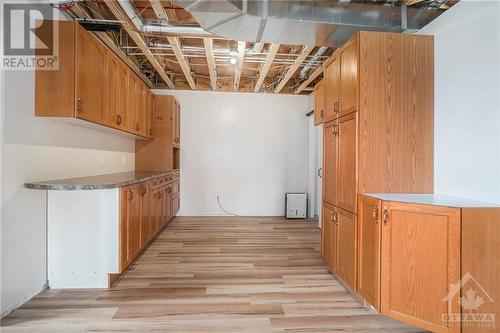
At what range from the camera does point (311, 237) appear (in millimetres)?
4082

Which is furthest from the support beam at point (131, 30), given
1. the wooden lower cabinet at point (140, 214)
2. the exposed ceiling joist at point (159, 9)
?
the wooden lower cabinet at point (140, 214)

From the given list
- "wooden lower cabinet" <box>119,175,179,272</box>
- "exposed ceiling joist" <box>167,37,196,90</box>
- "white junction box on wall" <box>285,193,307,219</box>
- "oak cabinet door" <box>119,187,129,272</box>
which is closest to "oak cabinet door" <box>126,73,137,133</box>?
"exposed ceiling joist" <box>167,37,196,90</box>

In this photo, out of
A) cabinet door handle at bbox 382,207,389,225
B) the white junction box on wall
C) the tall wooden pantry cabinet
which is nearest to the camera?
cabinet door handle at bbox 382,207,389,225

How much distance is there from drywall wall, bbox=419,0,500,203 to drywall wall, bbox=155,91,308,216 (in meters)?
3.40

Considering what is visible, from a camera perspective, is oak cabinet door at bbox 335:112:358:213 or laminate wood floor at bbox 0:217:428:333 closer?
laminate wood floor at bbox 0:217:428:333

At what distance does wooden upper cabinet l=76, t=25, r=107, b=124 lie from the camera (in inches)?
92.7

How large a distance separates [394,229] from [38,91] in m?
3.02

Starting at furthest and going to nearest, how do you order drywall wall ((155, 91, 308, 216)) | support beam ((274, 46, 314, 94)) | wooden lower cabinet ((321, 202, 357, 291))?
drywall wall ((155, 91, 308, 216)) → support beam ((274, 46, 314, 94)) → wooden lower cabinet ((321, 202, 357, 291))

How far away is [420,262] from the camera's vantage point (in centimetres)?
179

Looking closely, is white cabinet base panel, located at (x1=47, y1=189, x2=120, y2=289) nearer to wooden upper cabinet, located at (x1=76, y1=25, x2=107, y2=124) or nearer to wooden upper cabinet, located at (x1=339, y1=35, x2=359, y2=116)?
wooden upper cabinet, located at (x1=76, y1=25, x2=107, y2=124)

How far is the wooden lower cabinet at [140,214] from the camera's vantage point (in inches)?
101

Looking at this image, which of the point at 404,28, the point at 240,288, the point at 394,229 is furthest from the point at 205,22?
the point at 240,288

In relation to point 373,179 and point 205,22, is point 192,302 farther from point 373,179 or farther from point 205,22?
point 205,22

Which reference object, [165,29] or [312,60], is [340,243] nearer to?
[312,60]
